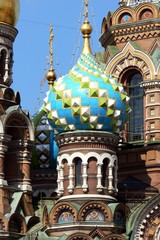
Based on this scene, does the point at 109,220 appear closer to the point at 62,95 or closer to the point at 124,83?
the point at 62,95

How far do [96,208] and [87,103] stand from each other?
3.15 metres

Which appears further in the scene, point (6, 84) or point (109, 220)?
point (6, 84)

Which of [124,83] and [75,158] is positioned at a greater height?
[124,83]

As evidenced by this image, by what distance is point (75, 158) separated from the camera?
127ft

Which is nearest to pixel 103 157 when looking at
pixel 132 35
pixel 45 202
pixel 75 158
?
pixel 75 158

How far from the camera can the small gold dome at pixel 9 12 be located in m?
41.5

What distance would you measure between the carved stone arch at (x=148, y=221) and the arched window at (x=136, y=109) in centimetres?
523

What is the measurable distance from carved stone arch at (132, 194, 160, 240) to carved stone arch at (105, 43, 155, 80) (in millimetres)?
5913

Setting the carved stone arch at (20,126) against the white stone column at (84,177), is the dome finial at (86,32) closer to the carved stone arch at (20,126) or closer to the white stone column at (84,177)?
the carved stone arch at (20,126)

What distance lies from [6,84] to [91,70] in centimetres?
338

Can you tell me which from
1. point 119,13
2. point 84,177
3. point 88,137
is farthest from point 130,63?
point 84,177

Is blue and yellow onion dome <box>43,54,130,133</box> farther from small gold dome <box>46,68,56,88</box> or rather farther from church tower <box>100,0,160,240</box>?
small gold dome <box>46,68,56,88</box>

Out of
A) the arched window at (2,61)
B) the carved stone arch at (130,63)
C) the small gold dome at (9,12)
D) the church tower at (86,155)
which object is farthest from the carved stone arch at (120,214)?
the small gold dome at (9,12)

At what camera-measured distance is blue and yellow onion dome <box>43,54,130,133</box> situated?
38531 mm
